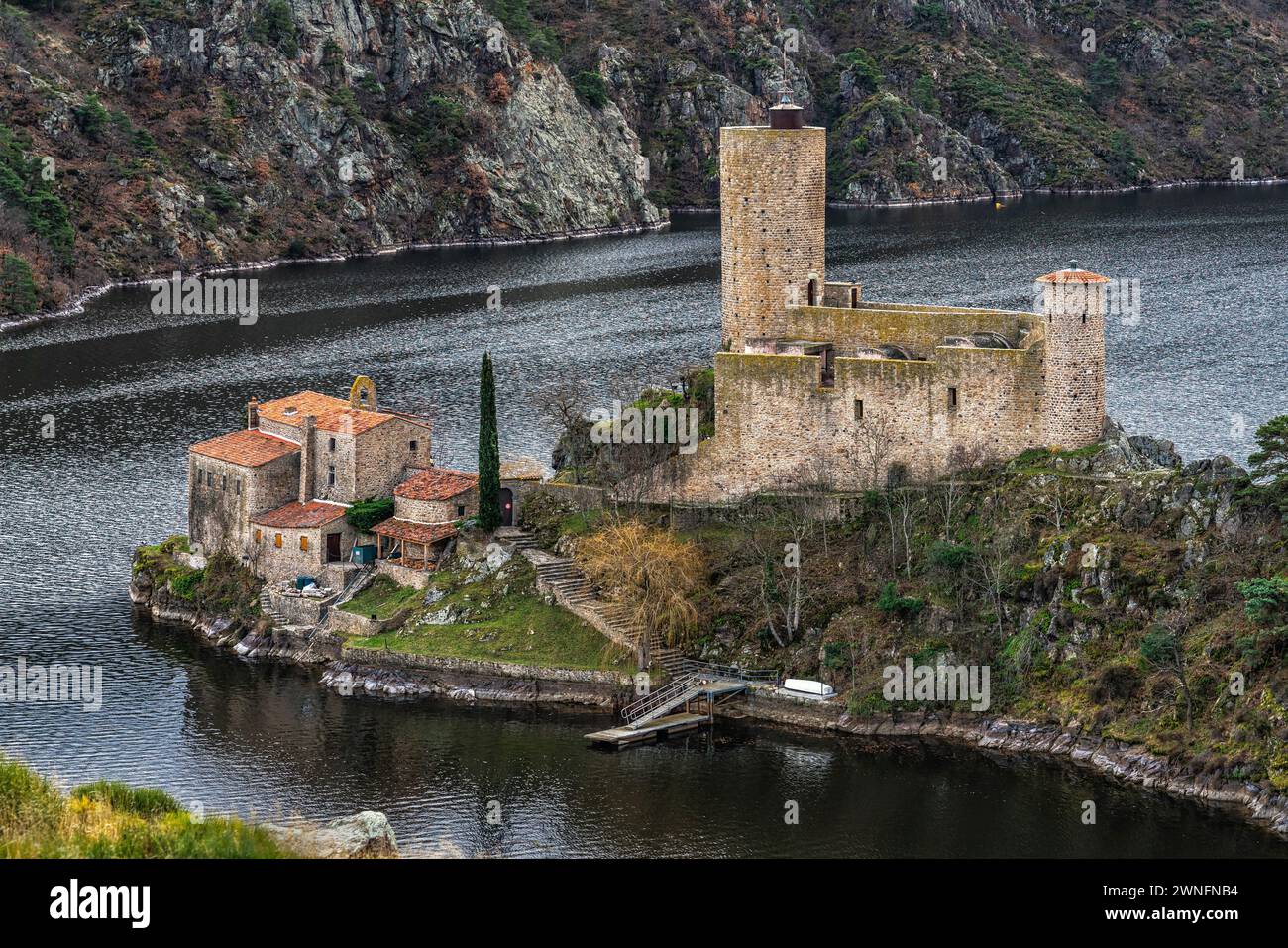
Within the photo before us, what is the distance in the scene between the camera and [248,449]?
84375 mm

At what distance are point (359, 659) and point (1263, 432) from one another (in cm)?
3232

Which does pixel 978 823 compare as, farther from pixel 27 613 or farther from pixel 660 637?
pixel 27 613

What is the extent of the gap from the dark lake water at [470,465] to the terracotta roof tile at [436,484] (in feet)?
27.7

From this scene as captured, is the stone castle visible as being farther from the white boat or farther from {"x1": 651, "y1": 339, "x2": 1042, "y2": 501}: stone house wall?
the white boat

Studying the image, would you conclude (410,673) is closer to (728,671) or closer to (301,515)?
(301,515)

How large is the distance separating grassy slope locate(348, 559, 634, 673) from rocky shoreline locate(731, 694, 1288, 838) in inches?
261

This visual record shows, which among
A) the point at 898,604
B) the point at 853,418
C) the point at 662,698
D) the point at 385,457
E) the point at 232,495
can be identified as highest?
the point at 853,418

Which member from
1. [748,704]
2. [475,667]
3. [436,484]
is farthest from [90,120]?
[748,704]

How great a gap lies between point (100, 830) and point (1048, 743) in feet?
113

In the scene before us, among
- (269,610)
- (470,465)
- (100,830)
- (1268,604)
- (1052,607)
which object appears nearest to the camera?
(100,830)

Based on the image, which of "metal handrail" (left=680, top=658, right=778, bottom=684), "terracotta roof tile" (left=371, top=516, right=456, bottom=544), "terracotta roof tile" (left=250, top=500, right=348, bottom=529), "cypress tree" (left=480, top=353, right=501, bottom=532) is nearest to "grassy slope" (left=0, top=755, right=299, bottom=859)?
"metal handrail" (left=680, top=658, right=778, bottom=684)

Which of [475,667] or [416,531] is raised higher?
[416,531]

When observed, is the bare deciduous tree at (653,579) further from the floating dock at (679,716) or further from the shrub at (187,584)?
the shrub at (187,584)
